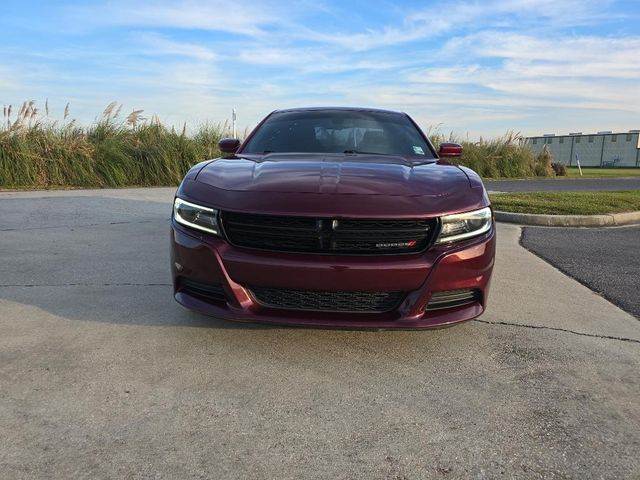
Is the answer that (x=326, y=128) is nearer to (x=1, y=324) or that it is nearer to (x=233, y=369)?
(x=233, y=369)

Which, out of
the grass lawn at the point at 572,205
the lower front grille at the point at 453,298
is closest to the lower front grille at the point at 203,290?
the lower front grille at the point at 453,298

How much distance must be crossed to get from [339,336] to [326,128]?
1912mm

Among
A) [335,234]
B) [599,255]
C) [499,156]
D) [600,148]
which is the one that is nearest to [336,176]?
[335,234]

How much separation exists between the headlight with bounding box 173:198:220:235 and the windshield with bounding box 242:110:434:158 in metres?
1.29

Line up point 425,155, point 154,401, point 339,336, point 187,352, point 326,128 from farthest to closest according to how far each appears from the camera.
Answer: point 326,128, point 425,155, point 339,336, point 187,352, point 154,401

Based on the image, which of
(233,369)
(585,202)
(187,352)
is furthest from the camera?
(585,202)

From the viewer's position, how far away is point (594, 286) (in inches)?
175

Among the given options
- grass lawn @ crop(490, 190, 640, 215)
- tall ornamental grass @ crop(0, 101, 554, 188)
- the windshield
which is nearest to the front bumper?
the windshield

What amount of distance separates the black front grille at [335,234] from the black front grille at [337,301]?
0.70ft

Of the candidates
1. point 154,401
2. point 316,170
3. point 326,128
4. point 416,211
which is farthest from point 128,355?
point 326,128

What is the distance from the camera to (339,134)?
4.29 meters

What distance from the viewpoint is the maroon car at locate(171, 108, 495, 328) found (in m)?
2.64

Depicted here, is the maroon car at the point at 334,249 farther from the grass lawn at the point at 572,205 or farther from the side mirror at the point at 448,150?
the grass lawn at the point at 572,205

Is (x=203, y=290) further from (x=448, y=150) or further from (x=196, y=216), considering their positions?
(x=448, y=150)
